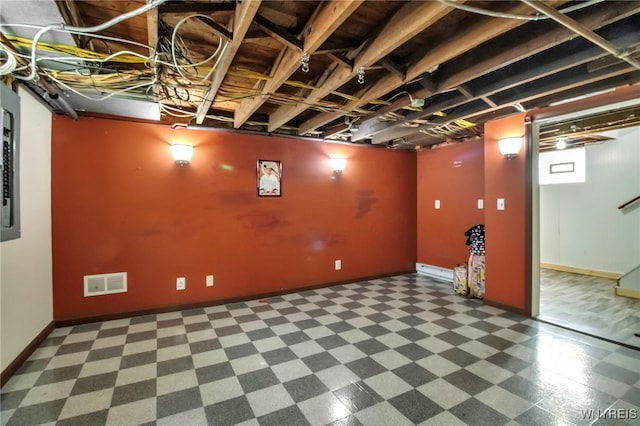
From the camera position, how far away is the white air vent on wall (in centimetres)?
311

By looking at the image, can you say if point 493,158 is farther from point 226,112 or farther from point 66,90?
point 66,90

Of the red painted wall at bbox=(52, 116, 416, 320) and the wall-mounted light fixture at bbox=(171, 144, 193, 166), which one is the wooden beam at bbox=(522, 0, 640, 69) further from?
the wall-mounted light fixture at bbox=(171, 144, 193, 166)

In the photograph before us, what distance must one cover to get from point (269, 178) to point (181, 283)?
67.4 inches

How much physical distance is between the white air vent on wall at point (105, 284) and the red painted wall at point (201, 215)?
0.05 meters

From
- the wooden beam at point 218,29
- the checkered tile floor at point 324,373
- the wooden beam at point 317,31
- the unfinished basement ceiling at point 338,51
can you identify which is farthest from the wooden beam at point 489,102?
the wooden beam at point 218,29

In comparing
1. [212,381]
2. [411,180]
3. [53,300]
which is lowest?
[212,381]

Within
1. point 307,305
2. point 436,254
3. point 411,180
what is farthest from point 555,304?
point 307,305

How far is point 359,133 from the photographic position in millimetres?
4258

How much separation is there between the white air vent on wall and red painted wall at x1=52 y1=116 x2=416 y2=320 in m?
0.05

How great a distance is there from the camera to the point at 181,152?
11.1 feet

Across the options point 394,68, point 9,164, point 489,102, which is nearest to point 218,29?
point 394,68

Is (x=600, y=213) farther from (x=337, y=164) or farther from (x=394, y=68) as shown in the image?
(x=394, y=68)

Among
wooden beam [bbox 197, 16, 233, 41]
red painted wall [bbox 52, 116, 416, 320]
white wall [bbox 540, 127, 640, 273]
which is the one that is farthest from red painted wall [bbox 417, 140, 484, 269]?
wooden beam [bbox 197, 16, 233, 41]

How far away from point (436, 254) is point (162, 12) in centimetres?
480
